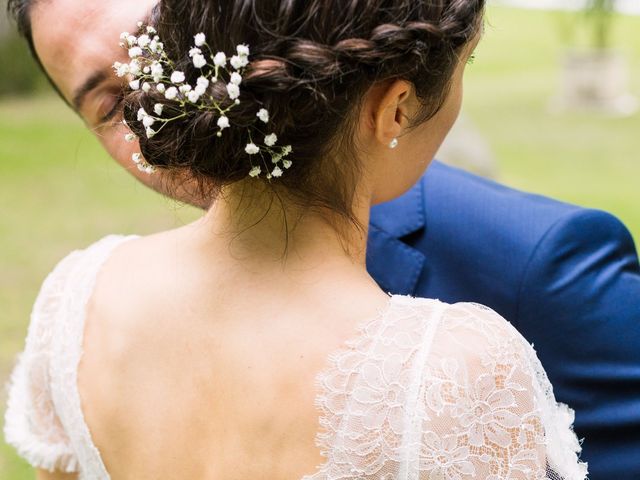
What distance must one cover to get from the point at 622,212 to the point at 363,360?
279 inches

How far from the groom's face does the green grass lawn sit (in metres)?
2.56

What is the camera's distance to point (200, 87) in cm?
150

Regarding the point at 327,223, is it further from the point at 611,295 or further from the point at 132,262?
the point at 611,295

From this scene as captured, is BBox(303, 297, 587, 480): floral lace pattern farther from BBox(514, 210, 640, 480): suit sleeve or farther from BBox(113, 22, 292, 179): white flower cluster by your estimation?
BBox(514, 210, 640, 480): suit sleeve

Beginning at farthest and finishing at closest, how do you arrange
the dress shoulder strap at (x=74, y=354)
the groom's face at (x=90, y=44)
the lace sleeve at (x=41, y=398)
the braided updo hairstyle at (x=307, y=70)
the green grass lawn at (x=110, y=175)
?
the green grass lawn at (x=110, y=175)
the groom's face at (x=90, y=44)
the lace sleeve at (x=41, y=398)
the dress shoulder strap at (x=74, y=354)
the braided updo hairstyle at (x=307, y=70)

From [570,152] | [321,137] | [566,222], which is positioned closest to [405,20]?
[321,137]

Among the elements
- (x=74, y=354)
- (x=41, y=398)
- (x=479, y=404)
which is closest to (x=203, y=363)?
(x=74, y=354)

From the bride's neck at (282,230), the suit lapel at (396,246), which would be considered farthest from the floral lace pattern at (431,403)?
the suit lapel at (396,246)

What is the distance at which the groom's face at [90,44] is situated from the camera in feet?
7.07

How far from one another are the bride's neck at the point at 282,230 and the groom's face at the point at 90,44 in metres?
0.61

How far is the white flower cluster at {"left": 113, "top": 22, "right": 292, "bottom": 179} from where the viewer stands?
4.88 feet

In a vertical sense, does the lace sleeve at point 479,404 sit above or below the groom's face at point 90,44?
below

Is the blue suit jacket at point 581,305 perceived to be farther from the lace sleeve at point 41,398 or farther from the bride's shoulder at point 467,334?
the lace sleeve at point 41,398

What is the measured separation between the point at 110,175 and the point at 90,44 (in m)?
6.89
